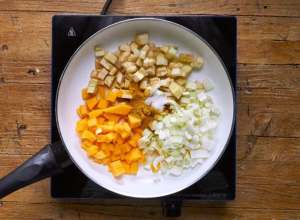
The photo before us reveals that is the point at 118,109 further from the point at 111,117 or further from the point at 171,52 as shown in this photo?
the point at 171,52

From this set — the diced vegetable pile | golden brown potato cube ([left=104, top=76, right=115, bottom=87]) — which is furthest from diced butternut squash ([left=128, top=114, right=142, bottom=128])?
golden brown potato cube ([left=104, top=76, right=115, bottom=87])

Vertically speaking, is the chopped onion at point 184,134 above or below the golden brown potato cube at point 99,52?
below

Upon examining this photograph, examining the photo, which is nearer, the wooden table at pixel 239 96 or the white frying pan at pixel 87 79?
the white frying pan at pixel 87 79

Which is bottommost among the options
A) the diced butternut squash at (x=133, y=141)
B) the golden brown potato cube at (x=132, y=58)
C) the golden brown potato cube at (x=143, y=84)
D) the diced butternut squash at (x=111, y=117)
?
the diced butternut squash at (x=133, y=141)

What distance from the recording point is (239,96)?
1315 mm

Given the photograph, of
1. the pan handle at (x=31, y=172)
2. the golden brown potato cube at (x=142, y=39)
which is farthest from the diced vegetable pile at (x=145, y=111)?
the pan handle at (x=31, y=172)

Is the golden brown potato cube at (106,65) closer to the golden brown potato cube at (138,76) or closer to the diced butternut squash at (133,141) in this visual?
the golden brown potato cube at (138,76)

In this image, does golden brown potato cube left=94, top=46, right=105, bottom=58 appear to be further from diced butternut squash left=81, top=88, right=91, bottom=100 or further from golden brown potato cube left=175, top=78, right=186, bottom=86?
golden brown potato cube left=175, top=78, right=186, bottom=86

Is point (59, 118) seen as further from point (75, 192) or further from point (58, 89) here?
point (75, 192)

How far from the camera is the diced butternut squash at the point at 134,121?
1.20m

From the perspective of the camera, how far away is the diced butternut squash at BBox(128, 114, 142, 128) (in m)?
1.20

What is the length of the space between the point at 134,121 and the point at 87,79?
0.60 ft

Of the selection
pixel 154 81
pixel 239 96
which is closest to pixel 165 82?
pixel 154 81

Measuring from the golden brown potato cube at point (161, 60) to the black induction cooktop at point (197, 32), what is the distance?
0.10 meters
